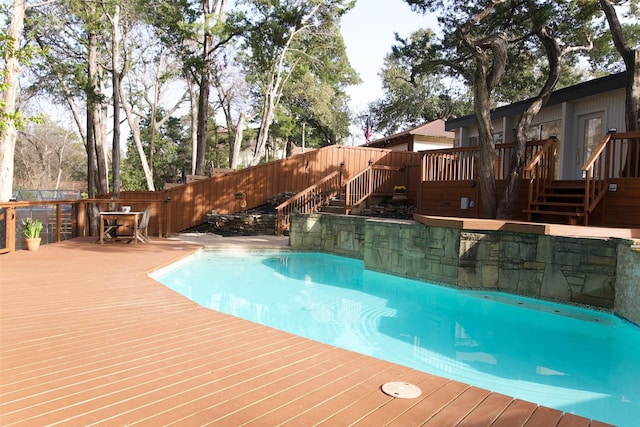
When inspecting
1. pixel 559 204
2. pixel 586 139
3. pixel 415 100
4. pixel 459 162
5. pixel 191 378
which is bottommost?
pixel 191 378

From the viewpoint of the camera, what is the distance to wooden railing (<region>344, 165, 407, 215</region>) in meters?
12.1

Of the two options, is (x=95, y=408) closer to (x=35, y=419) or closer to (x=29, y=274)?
(x=35, y=419)

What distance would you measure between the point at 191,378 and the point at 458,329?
364 centimetres

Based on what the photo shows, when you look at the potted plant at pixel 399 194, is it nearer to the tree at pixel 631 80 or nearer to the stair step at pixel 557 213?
the stair step at pixel 557 213

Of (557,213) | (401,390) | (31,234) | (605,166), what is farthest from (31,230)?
(605,166)

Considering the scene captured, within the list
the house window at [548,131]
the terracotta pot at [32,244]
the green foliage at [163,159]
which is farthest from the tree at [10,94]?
the green foliage at [163,159]

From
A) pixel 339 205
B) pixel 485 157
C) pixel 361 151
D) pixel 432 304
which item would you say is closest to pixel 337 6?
pixel 361 151

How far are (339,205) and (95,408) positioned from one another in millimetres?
10688

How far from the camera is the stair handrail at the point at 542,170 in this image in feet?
25.9

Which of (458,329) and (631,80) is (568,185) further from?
(458,329)

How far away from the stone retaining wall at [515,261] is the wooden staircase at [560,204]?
152cm

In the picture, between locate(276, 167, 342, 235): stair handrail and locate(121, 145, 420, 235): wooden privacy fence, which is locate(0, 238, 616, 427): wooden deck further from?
locate(121, 145, 420, 235): wooden privacy fence

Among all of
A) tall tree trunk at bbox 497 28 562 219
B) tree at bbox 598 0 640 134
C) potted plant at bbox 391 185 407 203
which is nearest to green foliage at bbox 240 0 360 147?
potted plant at bbox 391 185 407 203

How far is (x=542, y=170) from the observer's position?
8242 mm
